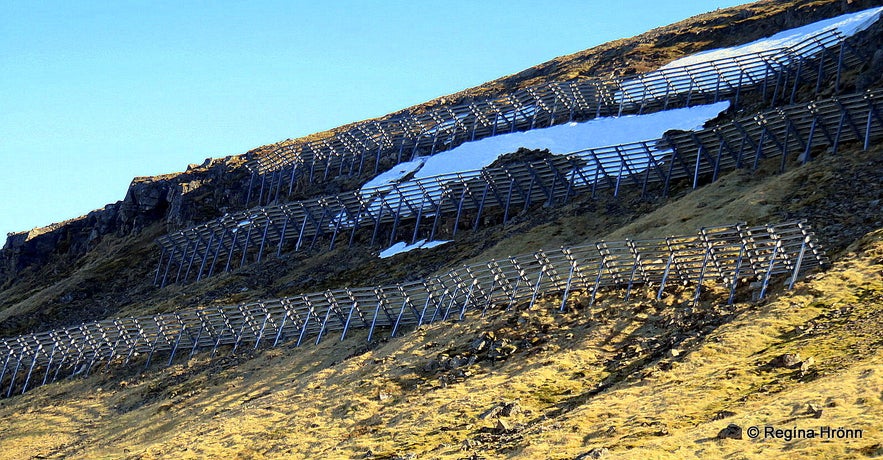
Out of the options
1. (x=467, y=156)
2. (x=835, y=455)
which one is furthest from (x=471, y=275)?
(x=467, y=156)

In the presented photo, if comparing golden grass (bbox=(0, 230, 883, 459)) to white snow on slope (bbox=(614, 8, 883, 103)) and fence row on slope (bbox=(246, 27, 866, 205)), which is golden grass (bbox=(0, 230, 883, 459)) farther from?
white snow on slope (bbox=(614, 8, 883, 103))

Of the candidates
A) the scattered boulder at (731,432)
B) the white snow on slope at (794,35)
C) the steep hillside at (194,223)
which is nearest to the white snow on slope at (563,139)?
the steep hillside at (194,223)

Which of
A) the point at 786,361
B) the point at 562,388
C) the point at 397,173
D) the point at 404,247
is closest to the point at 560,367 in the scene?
the point at 562,388

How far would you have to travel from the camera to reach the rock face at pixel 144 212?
9019 cm

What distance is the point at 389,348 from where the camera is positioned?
147ft

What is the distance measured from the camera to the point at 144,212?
9431 centimetres

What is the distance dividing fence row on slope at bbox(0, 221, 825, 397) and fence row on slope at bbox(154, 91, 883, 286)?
1178 cm

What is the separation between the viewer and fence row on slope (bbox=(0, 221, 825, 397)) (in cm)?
4038

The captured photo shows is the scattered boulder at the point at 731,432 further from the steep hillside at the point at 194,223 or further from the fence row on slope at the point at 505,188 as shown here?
the steep hillside at the point at 194,223

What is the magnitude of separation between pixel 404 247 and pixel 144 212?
1440 inches

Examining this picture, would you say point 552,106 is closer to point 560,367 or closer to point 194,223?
point 194,223

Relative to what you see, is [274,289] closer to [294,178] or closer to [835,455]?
[294,178]

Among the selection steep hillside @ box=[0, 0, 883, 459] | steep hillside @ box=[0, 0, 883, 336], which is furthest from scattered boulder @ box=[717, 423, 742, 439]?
steep hillside @ box=[0, 0, 883, 336]

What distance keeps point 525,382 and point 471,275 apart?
9.62m
